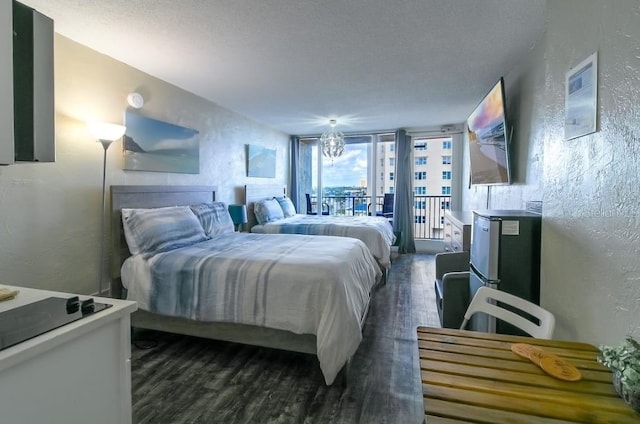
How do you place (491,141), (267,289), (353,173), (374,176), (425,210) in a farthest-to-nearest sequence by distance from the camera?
(425,210) → (353,173) → (374,176) → (491,141) → (267,289)

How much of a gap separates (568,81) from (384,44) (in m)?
1.43

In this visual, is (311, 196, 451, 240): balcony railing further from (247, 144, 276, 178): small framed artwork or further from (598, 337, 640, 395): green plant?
(598, 337, 640, 395): green plant

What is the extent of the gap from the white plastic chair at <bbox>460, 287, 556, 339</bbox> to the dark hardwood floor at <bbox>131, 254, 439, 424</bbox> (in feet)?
2.36

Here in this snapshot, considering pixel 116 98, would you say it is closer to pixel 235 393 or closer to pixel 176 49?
pixel 176 49

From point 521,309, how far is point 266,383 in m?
1.55

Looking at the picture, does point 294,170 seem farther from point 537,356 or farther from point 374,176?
point 537,356

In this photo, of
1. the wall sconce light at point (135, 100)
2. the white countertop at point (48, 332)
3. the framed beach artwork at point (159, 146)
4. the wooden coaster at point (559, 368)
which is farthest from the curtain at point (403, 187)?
the white countertop at point (48, 332)

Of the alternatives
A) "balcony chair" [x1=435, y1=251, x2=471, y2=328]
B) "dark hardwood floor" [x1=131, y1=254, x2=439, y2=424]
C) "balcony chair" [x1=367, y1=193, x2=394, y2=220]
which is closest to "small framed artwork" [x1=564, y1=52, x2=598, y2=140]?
"balcony chair" [x1=435, y1=251, x2=471, y2=328]

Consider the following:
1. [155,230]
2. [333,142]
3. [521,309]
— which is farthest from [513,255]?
[333,142]

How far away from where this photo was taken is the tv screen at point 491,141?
9.02 ft

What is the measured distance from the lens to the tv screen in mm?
2750

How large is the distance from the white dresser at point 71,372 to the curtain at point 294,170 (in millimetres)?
5400

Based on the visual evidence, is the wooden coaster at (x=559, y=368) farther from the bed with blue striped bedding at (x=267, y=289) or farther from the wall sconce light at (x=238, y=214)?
the wall sconce light at (x=238, y=214)

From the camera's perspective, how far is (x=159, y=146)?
3141 millimetres
